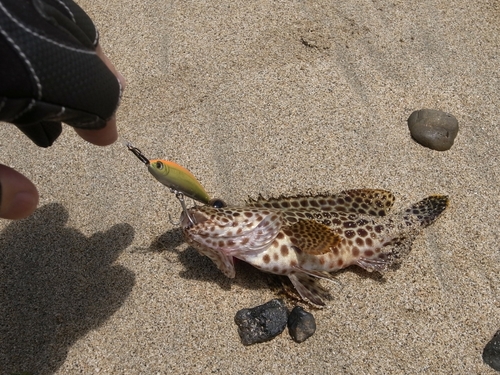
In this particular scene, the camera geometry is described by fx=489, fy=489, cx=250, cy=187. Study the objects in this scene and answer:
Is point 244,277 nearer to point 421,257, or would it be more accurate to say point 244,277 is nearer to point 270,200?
point 270,200

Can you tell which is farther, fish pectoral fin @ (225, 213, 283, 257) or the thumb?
fish pectoral fin @ (225, 213, 283, 257)

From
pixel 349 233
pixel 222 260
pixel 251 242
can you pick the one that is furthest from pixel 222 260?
pixel 349 233

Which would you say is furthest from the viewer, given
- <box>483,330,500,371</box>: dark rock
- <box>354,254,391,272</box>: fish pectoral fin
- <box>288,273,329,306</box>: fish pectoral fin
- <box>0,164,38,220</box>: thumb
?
<box>354,254,391,272</box>: fish pectoral fin

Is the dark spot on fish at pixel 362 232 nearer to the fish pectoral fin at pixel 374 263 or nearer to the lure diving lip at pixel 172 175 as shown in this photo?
the fish pectoral fin at pixel 374 263

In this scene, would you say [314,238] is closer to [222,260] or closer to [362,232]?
[362,232]

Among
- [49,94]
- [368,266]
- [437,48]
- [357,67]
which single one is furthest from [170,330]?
[437,48]

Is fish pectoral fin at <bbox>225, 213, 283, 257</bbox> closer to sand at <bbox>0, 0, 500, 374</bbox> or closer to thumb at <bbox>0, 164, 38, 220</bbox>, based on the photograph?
sand at <bbox>0, 0, 500, 374</bbox>

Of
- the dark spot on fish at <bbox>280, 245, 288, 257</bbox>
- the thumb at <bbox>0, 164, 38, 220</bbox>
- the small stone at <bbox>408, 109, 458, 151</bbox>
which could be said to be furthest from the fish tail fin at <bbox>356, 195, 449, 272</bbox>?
Result: the thumb at <bbox>0, 164, 38, 220</bbox>
